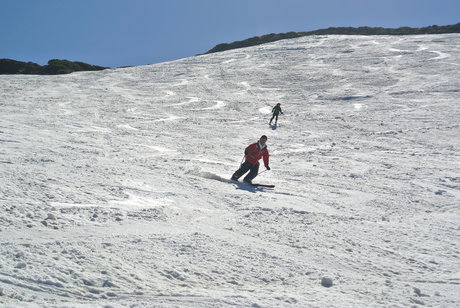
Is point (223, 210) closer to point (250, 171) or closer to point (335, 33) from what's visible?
point (250, 171)

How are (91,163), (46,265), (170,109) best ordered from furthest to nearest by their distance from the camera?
(170,109) → (91,163) → (46,265)

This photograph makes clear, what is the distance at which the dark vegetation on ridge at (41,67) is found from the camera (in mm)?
40966

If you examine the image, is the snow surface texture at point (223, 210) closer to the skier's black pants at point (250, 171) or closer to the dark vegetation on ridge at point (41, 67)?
the skier's black pants at point (250, 171)

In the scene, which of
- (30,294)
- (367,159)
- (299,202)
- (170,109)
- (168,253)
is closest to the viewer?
(30,294)

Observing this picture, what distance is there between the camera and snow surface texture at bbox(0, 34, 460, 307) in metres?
3.80

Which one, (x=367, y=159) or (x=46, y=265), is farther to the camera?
(x=367, y=159)

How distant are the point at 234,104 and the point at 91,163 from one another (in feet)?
47.8

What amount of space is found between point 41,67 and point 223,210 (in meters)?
45.7

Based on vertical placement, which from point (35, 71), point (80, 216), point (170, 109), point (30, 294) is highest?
point (35, 71)

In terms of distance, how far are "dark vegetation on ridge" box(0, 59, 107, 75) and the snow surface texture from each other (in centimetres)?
2380

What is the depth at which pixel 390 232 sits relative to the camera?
18.7 feet

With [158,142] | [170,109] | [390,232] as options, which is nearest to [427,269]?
[390,232]

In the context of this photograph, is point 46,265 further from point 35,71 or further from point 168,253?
point 35,71

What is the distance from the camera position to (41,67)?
45.1m
